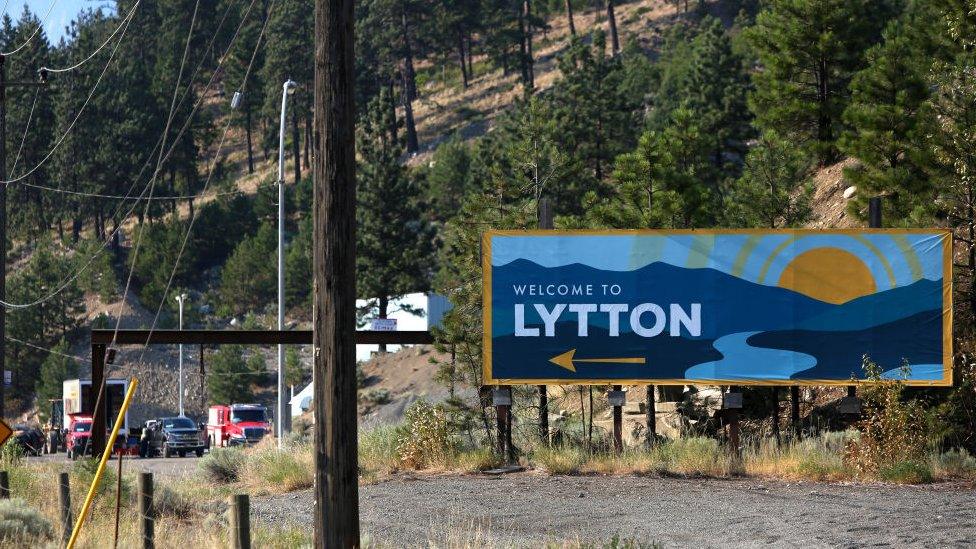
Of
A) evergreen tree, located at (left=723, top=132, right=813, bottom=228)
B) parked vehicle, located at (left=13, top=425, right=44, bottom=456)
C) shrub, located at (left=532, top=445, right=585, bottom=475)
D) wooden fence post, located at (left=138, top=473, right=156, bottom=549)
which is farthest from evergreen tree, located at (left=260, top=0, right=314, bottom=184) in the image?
wooden fence post, located at (left=138, top=473, right=156, bottom=549)

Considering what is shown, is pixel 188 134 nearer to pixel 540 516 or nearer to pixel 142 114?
pixel 142 114

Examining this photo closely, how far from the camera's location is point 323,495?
36.8 feet

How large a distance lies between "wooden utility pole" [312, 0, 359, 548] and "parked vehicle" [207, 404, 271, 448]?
4201 centimetres

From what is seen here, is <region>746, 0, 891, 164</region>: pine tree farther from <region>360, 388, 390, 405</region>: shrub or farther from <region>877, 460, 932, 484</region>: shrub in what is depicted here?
<region>360, 388, 390, 405</region>: shrub

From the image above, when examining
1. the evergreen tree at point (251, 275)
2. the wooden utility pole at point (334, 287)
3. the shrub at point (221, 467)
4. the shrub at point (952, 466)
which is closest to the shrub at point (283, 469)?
the shrub at point (221, 467)

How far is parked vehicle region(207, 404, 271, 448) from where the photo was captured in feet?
175

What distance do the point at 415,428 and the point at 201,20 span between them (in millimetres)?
102289

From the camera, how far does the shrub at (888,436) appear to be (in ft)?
71.6

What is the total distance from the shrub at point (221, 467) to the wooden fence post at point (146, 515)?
43.9 ft

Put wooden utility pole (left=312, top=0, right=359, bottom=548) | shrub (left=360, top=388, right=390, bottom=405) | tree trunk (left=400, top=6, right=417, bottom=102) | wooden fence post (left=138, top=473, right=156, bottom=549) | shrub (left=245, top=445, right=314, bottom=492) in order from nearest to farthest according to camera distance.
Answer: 1. wooden utility pole (left=312, top=0, right=359, bottom=548)
2. wooden fence post (left=138, top=473, right=156, bottom=549)
3. shrub (left=245, top=445, right=314, bottom=492)
4. shrub (left=360, top=388, right=390, bottom=405)
5. tree trunk (left=400, top=6, right=417, bottom=102)

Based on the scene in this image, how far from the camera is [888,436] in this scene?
22250 mm

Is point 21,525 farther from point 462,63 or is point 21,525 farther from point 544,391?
point 462,63

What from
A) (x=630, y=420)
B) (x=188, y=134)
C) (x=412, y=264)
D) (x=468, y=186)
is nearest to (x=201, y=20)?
(x=188, y=134)

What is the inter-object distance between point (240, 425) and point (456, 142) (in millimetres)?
39923
